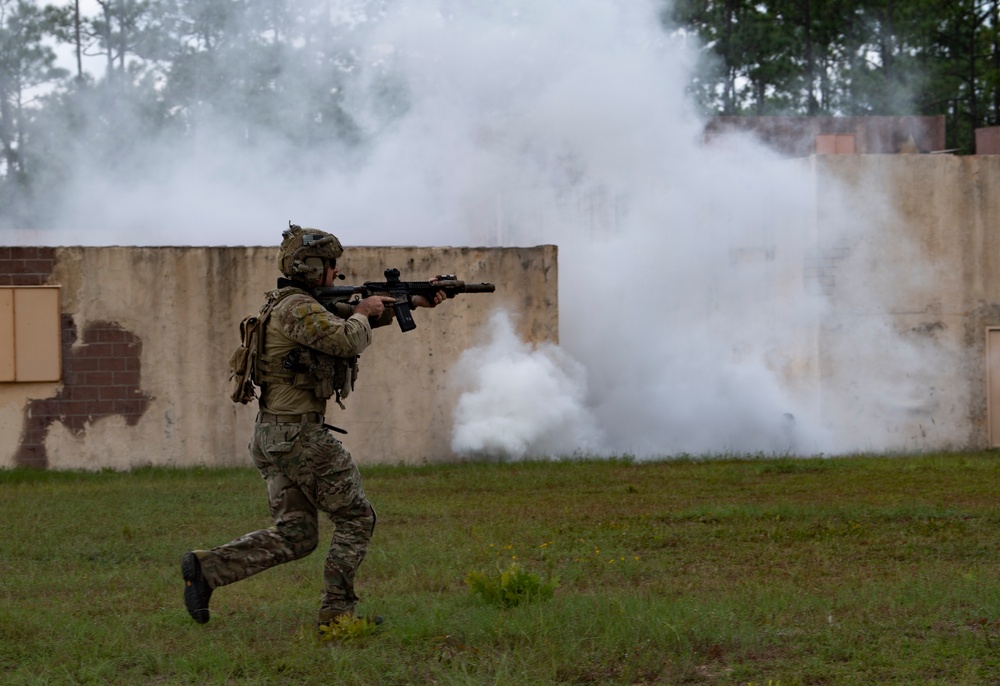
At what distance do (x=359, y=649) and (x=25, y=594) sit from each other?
2.36 m

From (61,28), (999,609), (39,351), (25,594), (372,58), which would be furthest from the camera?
(61,28)

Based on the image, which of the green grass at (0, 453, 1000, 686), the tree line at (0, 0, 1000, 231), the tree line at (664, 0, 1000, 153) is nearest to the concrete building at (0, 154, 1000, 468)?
the green grass at (0, 453, 1000, 686)

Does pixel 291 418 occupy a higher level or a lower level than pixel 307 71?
lower

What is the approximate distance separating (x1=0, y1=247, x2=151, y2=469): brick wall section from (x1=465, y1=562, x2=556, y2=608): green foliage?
7079 millimetres

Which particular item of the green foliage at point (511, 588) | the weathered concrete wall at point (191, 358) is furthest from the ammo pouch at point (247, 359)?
the weathered concrete wall at point (191, 358)

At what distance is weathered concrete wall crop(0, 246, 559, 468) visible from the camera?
12016mm

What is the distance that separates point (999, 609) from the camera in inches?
219

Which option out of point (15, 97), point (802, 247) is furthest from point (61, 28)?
point (802, 247)

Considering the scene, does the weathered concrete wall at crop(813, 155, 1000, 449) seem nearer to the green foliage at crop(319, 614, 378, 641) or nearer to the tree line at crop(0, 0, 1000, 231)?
the tree line at crop(0, 0, 1000, 231)

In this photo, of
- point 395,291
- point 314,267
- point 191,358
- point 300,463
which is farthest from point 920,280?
point 300,463

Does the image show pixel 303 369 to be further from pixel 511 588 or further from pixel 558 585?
pixel 558 585

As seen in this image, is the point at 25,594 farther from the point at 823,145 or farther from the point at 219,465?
the point at 823,145

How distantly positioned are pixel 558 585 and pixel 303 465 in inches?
66.5

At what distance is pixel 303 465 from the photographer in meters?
5.39
